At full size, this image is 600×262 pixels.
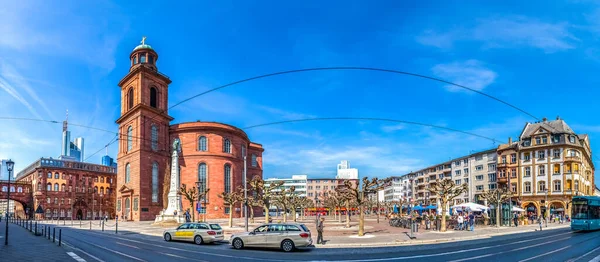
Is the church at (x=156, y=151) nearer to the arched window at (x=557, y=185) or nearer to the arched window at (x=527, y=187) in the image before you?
the arched window at (x=527, y=187)

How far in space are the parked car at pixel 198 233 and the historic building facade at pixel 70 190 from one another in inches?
2967

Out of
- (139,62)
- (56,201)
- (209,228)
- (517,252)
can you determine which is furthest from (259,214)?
(517,252)

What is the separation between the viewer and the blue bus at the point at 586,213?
33.5 metres

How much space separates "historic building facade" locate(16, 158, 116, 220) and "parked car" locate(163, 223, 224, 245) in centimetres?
7536

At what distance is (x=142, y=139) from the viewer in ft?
215

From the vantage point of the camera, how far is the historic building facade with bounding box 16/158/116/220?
94.3m

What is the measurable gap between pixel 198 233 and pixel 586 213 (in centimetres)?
3161

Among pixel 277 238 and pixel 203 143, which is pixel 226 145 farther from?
pixel 277 238

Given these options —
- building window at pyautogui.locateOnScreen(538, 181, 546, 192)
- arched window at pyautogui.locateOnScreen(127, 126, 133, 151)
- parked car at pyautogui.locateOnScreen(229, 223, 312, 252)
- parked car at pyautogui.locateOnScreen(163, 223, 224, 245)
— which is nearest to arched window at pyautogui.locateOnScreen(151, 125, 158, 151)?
arched window at pyautogui.locateOnScreen(127, 126, 133, 151)

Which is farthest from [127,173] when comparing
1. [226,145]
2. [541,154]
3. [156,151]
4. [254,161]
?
[541,154]

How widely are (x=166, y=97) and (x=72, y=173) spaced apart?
4433 cm

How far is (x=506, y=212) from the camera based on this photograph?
44812 mm

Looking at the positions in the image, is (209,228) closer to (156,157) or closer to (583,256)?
(583,256)

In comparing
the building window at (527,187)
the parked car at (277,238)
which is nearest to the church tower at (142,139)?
the parked car at (277,238)
